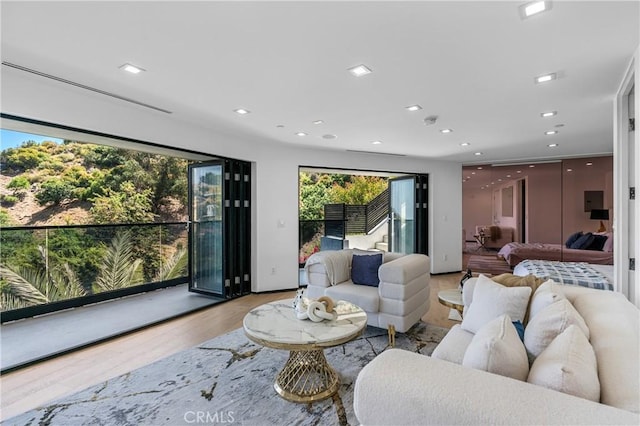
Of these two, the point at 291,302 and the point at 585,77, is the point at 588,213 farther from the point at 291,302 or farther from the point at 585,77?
the point at 291,302

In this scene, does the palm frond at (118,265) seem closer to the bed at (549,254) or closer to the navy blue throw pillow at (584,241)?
the bed at (549,254)

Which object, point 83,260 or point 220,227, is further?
point 220,227

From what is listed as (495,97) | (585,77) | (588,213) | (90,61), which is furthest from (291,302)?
(588,213)

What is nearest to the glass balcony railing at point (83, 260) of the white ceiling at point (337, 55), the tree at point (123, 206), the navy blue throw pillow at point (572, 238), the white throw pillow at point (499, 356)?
the tree at point (123, 206)

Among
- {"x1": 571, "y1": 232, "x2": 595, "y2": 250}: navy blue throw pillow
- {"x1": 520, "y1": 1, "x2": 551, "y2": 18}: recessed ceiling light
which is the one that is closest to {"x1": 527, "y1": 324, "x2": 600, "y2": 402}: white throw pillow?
{"x1": 520, "y1": 1, "x2": 551, "y2": 18}: recessed ceiling light

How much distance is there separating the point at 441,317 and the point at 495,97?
2.65 m

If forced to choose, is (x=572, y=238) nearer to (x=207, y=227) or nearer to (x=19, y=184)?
(x=207, y=227)

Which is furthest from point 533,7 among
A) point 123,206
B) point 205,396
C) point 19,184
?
point 19,184

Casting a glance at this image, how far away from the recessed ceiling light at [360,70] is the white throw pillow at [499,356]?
1906mm

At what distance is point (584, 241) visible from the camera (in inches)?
217

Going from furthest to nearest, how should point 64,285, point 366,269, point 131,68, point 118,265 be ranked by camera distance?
point 118,265 → point 64,285 → point 366,269 → point 131,68

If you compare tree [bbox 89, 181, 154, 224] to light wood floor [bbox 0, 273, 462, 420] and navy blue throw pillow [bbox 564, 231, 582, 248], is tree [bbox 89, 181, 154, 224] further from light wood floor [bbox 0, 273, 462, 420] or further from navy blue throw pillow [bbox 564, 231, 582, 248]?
navy blue throw pillow [bbox 564, 231, 582, 248]

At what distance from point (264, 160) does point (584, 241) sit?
5.79 metres

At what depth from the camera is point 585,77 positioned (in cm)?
247
